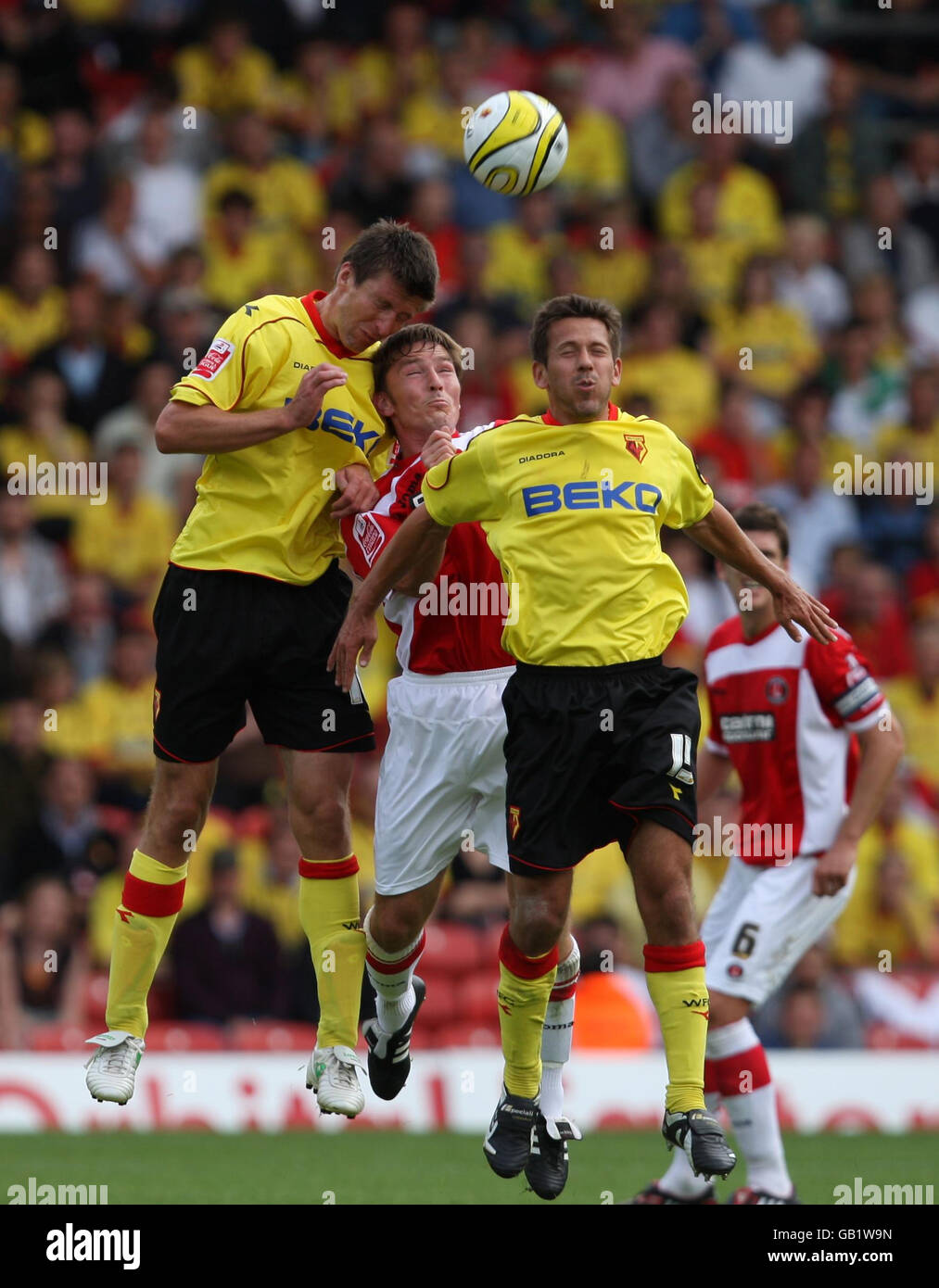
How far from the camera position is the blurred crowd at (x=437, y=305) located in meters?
12.0

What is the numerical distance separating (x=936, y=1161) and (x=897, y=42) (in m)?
11.9

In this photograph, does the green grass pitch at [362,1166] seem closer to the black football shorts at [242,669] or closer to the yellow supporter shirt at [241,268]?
the black football shorts at [242,669]

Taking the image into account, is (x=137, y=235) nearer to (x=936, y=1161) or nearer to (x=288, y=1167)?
(x=288, y=1167)

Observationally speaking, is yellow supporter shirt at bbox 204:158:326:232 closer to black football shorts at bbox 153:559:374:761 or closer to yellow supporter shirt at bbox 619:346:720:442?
yellow supporter shirt at bbox 619:346:720:442

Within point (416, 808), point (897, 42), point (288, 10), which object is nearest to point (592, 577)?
point (416, 808)

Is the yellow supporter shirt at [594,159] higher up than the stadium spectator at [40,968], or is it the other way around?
the yellow supporter shirt at [594,159]

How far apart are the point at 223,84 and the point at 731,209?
4260 millimetres

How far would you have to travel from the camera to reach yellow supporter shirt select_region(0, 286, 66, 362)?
571 inches

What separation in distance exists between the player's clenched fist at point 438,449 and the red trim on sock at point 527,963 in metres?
1.71

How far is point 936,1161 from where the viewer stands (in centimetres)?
961

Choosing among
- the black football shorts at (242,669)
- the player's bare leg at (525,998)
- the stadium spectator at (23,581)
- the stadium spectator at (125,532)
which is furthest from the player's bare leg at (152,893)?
the stadium spectator at (125,532)

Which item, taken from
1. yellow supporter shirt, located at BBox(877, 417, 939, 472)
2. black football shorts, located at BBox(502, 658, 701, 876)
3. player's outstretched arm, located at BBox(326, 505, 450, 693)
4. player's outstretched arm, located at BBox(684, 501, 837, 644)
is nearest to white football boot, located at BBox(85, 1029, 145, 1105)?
player's outstretched arm, located at BBox(326, 505, 450, 693)

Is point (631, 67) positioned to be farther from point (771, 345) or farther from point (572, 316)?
point (572, 316)

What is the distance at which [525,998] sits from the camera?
23.3ft
